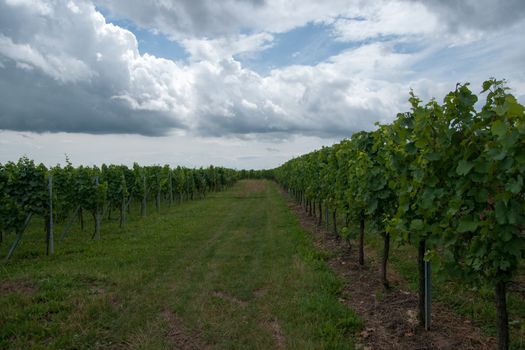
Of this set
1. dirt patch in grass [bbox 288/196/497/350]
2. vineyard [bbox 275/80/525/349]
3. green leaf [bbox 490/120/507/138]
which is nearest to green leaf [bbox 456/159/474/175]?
vineyard [bbox 275/80/525/349]

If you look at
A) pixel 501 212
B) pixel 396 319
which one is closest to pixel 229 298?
pixel 396 319

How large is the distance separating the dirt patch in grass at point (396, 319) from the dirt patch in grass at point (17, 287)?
18.9 feet

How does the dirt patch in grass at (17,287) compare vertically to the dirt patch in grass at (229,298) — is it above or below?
above

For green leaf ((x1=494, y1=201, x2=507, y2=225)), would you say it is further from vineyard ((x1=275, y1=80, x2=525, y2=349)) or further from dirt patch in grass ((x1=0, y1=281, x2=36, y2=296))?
dirt patch in grass ((x1=0, y1=281, x2=36, y2=296))

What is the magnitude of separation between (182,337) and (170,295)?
5.85ft

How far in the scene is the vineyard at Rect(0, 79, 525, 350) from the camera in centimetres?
357

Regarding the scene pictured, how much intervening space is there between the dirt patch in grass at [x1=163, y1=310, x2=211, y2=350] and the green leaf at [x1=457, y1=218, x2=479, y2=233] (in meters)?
3.44

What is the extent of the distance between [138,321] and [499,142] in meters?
5.30

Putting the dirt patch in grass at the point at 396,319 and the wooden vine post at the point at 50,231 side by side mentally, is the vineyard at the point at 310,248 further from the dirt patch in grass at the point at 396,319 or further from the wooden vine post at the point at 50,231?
the dirt patch in grass at the point at 396,319

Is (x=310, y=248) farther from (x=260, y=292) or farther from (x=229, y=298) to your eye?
(x=229, y=298)

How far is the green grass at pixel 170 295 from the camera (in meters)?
5.20

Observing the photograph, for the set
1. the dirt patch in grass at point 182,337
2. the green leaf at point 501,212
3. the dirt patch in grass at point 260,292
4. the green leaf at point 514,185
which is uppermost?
the green leaf at point 514,185

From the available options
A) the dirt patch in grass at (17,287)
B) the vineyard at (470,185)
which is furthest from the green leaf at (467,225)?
the dirt patch in grass at (17,287)

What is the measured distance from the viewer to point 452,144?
3.94 metres
